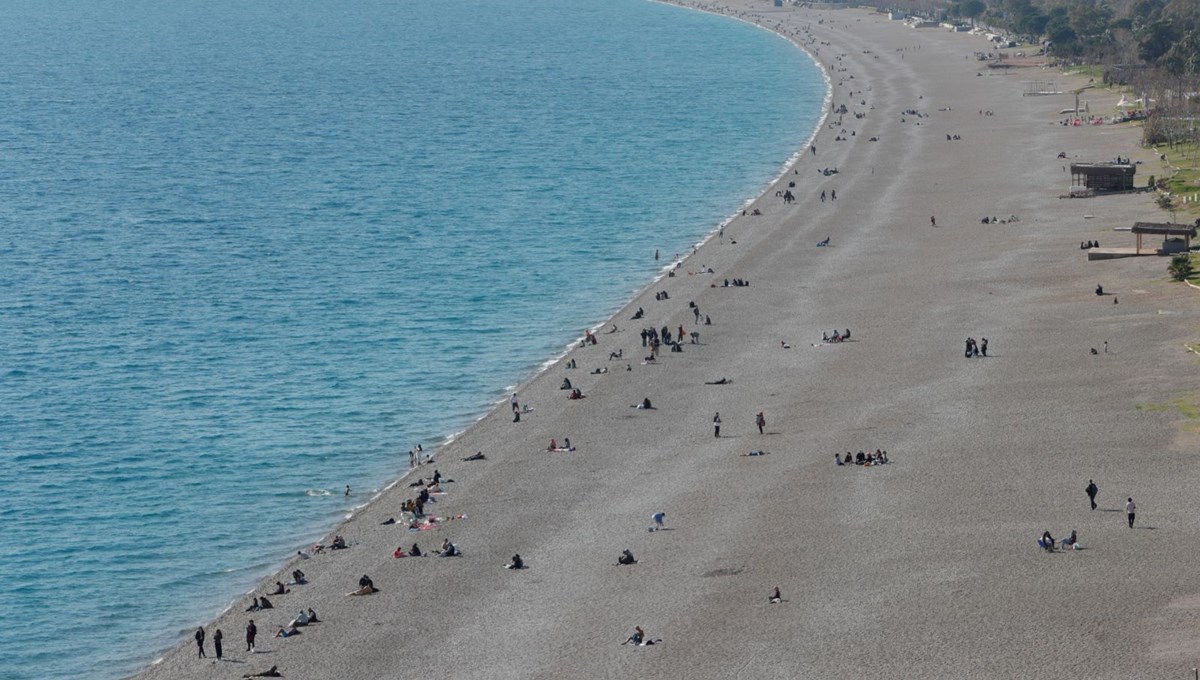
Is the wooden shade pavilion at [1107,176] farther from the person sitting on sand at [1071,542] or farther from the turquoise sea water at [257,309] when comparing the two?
the person sitting on sand at [1071,542]

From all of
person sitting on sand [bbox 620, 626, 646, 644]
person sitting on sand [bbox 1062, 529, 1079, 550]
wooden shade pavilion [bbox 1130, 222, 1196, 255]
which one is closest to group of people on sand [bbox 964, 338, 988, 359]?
wooden shade pavilion [bbox 1130, 222, 1196, 255]

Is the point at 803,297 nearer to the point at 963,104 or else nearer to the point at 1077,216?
the point at 1077,216

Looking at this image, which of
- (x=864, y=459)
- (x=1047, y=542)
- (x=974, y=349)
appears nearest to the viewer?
(x=1047, y=542)

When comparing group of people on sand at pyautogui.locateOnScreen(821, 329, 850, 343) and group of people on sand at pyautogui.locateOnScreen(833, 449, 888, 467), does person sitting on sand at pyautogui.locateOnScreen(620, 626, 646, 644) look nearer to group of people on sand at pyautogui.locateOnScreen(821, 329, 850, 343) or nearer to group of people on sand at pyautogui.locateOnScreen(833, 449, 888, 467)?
group of people on sand at pyautogui.locateOnScreen(833, 449, 888, 467)

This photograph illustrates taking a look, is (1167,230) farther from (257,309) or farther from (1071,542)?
(257,309)

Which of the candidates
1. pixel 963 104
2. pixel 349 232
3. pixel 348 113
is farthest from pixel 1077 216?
pixel 348 113

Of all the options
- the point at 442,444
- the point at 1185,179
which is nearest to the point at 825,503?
the point at 442,444
